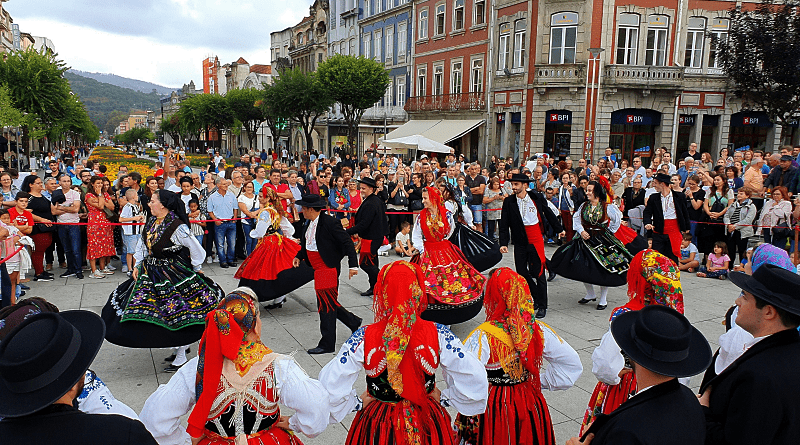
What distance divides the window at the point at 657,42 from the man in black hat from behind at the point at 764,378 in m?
26.0

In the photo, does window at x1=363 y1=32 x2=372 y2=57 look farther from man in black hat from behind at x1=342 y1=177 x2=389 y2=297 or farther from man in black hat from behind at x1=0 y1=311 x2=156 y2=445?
man in black hat from behind at x1=0 y1=311 x2=156 y2=445

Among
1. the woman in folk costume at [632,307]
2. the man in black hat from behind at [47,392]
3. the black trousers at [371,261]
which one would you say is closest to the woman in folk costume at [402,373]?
the woman in folk costume at [632,307]

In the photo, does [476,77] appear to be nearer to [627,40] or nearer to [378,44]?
[627,40]

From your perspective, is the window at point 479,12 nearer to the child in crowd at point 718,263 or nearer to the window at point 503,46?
the window at point 503,46

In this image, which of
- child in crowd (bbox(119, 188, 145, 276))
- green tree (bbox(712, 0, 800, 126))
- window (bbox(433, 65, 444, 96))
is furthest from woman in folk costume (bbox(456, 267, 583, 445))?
window (bbox(433, 65, 444, 96))

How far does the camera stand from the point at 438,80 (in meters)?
34.8

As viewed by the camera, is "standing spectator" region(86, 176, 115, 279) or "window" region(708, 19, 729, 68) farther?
Result: "window" region(708, 19, 729, 68)

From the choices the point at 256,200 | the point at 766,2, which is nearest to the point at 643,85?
the point at 766,2

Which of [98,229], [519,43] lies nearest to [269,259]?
[98,229]

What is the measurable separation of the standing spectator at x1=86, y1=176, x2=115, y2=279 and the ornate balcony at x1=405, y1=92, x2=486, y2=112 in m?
23.0

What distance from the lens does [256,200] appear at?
36.0 feet

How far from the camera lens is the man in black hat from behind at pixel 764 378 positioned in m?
2.45

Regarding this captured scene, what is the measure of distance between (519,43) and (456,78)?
5949 millimetres

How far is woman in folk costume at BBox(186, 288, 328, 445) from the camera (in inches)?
113
